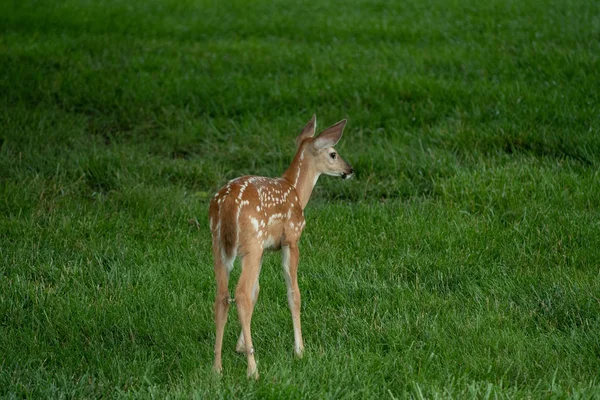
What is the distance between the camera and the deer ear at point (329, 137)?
5.75 m

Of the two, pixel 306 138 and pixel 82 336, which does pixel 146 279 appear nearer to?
pixel 82 336

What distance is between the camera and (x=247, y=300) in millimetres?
4727

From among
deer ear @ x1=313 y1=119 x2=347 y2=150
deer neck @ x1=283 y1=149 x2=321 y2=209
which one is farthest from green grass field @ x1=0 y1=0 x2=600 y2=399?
deer ear @ x1=313 y1=119 x2=347 y2=150

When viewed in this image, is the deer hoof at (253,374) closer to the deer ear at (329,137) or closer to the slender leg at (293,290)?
the slender leg at (293,290)

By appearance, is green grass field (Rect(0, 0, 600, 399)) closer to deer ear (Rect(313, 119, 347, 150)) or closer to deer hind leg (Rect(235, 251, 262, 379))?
deer hind leg (Rect(235, 251, 262, 379))

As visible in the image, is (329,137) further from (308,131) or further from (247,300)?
(247,300)

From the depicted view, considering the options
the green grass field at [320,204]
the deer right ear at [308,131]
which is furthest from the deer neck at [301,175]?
the green grass field at [320,204]

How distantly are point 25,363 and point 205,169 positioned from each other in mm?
3970

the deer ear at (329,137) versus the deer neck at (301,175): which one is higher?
the deer ear at (329,137)

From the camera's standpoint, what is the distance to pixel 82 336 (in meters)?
5.40

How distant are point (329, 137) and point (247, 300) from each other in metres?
1.47

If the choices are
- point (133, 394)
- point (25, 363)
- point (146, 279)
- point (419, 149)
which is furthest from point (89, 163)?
point (133, 394)

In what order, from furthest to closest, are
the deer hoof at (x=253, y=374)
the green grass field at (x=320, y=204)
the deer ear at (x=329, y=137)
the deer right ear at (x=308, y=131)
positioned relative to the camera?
the deer right ear at (x=308, y=131), the deer ear at (x=329, y=137), the green grass field at (x=320, y=204), the deer hoof at (x=253, y=374)

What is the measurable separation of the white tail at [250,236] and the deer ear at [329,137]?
325 millimetres
